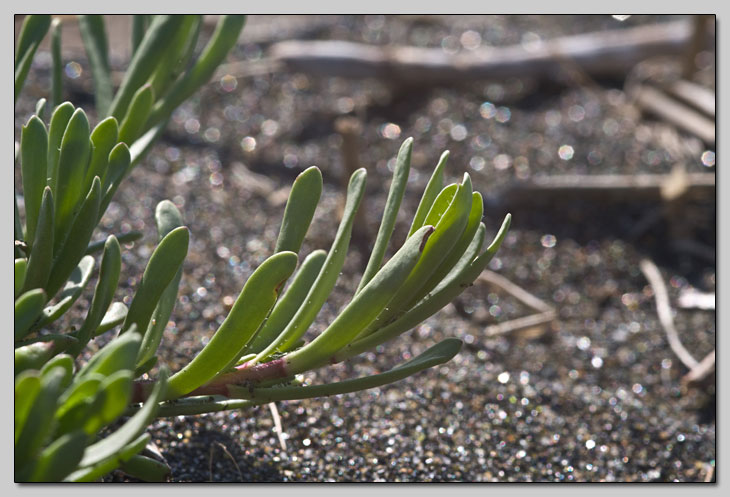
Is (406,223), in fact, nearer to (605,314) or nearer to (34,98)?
(605,314)

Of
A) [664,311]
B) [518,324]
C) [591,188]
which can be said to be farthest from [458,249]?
[591,188]

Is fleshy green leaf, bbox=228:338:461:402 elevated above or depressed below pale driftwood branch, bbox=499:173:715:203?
below

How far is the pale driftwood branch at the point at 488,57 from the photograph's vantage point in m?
2.64

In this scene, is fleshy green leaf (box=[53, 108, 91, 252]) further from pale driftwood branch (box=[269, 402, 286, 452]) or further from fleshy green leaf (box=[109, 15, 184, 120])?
pale driftwood branch (box=[269, 402, 286, 452])

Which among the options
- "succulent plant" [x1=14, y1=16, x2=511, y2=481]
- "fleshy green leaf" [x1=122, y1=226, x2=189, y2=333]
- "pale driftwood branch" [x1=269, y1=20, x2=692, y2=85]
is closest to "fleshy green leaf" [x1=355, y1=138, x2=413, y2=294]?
"succulent plant" [x1=14, y1=16, x2=511, y2=481]

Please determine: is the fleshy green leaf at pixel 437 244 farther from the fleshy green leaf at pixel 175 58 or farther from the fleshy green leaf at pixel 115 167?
the fleshy green leaf at pixel 175 58

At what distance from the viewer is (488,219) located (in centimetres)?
217

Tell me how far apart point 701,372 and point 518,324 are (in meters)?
0.39

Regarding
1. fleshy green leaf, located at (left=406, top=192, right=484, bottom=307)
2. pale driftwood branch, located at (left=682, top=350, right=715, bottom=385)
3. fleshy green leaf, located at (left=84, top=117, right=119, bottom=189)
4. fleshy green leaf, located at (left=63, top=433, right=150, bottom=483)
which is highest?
fleshy green leaf, located at (left=84, top=117, right=119, bottom=189)

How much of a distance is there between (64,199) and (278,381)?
35 centimetres

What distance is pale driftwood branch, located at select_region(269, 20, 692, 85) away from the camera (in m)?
2.64

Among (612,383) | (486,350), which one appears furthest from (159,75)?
(612,383)

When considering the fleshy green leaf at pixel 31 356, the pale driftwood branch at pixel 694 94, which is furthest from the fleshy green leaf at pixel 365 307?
the pale driftwood branch at pixel 694 94

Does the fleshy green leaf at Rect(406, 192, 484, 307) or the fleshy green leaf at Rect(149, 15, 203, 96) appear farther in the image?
the fleshy green leaf at Rect(149, 15, 203, 96)
